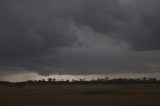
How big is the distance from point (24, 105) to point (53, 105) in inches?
145

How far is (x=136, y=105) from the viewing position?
4231 cm

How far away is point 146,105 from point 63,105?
10.5 m

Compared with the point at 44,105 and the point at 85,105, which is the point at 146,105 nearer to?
the point at 85,105

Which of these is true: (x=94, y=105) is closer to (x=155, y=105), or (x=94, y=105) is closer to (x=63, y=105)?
(x=63, y=105)

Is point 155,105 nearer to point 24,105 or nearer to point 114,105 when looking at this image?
point 114,105

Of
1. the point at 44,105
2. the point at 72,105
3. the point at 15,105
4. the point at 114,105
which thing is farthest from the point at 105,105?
the point at 15,105

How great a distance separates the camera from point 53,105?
1625 inches

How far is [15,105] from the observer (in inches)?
1663

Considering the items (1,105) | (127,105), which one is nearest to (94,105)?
(127,105)

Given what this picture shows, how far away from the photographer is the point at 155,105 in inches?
1633

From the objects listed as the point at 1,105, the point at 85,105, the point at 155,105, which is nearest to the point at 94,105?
the point at 85,105

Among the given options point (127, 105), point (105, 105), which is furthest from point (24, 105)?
point (127, 105)

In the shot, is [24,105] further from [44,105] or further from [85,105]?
[85,105]

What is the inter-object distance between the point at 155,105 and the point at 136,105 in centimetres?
240
